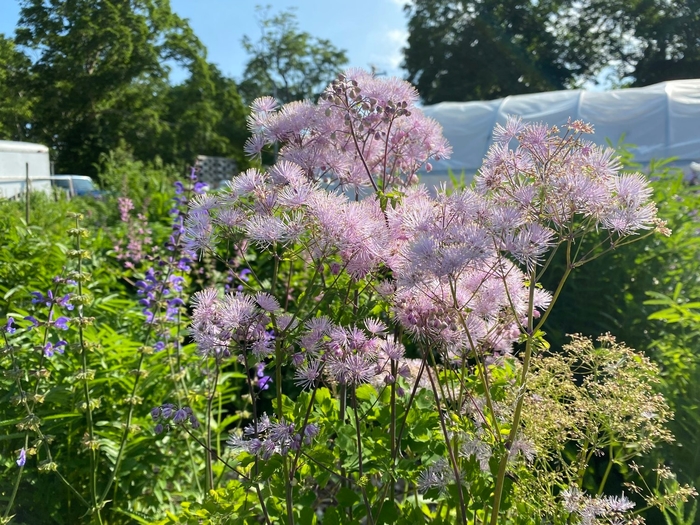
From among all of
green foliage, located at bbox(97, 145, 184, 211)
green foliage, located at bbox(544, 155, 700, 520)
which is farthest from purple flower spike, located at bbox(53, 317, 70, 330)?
green foliage, located at bbox(97, 145, 184, 211)

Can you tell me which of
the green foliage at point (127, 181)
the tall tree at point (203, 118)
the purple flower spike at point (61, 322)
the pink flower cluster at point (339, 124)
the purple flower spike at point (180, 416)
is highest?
the tall tree at point (203, 118)

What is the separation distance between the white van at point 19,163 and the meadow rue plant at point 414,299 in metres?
4.91

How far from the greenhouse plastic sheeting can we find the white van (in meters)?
5.12

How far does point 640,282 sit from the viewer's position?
105 inches

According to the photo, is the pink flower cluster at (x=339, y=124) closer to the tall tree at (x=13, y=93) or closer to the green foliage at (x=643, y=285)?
the green foliage at (x=643, y=285)

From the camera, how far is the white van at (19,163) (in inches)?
224

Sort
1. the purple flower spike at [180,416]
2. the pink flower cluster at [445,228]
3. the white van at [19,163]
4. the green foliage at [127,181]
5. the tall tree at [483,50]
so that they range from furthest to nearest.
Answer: the tall tree at [483,50], the green foliage at [127,181], the white van at [19,163], the purple flower spike at [180,416], the pink flower cluster at [445,228]

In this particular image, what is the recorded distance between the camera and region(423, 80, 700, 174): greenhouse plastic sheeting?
24.7 feet

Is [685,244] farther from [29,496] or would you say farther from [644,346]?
[29,496]

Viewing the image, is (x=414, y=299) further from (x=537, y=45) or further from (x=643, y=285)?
(x=537, y=45)

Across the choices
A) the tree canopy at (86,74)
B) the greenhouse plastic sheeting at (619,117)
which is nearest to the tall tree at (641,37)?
the greenhouse plastic sheeting at (619,117)

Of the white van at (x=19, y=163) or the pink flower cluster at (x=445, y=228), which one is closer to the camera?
the pink flower cluster at (x=445, y=228)

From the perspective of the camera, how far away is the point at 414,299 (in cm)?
118

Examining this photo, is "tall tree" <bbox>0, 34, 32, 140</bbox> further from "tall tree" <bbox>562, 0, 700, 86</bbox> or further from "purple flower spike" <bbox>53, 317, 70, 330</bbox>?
"tall tree" <bbox>562, 0, 700, 86</bbox>
